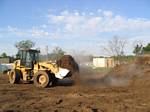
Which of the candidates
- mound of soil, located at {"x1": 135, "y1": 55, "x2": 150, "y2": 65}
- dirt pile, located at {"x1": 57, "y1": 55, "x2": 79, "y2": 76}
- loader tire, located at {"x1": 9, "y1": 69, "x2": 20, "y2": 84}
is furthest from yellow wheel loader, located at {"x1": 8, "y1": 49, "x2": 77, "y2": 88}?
dirt pile, located at {"x1": 57, "y1": 55, "x2": 79, "y2": 76}

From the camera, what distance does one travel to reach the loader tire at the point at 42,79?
2434cm

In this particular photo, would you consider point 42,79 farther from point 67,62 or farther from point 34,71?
point 67,62

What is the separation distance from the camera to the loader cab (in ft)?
85.7

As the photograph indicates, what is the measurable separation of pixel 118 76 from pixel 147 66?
220cm

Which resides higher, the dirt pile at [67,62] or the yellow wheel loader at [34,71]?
the dirt pile at [67,62]

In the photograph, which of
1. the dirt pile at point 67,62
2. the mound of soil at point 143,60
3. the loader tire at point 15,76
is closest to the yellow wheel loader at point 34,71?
the loader tire at point 15,76

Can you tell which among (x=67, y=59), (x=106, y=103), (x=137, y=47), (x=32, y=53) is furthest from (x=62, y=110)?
(x=137, y=47)

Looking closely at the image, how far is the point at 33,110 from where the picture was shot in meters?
13.7

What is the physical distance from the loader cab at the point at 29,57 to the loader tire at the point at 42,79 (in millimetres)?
1552

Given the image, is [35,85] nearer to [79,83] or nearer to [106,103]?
[79,83]

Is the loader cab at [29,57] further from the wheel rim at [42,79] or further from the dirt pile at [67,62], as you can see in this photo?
the dirt pile at [67,62]

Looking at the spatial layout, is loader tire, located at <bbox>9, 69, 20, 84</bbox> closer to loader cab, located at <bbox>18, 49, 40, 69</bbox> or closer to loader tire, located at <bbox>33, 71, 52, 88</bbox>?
loader cab, located at <bbox>18, 49, 40, 69</bbox>

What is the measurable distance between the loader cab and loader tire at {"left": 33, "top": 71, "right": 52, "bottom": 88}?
1552mm

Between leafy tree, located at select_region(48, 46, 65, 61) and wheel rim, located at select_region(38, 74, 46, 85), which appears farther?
leafy tree, located at select_region(48, 46, 65, 61)
